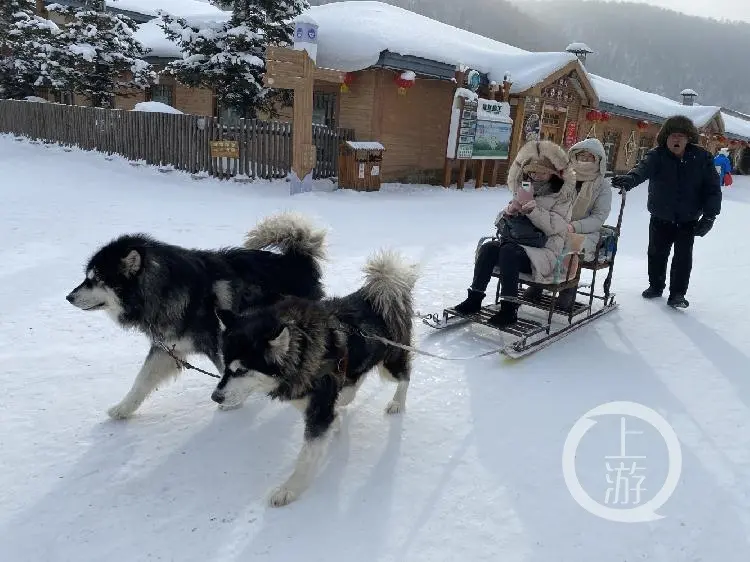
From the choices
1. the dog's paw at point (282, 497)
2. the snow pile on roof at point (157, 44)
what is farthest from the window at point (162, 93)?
the dog's paw at point (282, 497)

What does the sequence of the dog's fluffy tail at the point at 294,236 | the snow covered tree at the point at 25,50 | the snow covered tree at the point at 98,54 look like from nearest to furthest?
the dog's fluffy tail at the point at 294,236
the snow covered tree at the point at 98,54
the snow covered tree at the point at 25,50

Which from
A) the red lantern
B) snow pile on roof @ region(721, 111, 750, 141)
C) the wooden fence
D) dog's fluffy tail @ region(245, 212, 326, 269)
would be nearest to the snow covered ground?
dog's fluffy tail @ region(245, 212, 326, 269)

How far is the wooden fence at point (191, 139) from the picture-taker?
12.5m

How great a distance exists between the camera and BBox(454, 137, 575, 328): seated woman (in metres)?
4.54

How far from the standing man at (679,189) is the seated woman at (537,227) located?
1199 mm

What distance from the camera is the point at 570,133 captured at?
64.7ft

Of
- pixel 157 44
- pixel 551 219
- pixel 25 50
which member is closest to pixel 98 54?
pixel 157 44

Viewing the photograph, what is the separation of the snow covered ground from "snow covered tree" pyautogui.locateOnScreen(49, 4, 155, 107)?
14.0m

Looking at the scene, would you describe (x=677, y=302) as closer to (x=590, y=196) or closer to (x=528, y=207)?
(x=590, y=196)

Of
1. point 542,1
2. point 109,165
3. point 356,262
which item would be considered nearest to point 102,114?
point 109,165

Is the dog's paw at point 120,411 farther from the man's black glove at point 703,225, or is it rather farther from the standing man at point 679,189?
the man's black glove at point 703,225

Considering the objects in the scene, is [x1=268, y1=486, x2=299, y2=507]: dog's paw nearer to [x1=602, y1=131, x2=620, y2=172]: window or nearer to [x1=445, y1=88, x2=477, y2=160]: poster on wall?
[x1=445, y1=88, x2=477, y2=160]: poster on wall

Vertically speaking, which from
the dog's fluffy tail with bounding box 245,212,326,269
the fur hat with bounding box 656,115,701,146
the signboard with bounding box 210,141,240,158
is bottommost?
the dog's fluffy tail with bounding box 245,212,326,269

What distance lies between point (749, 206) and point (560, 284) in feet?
58.7
